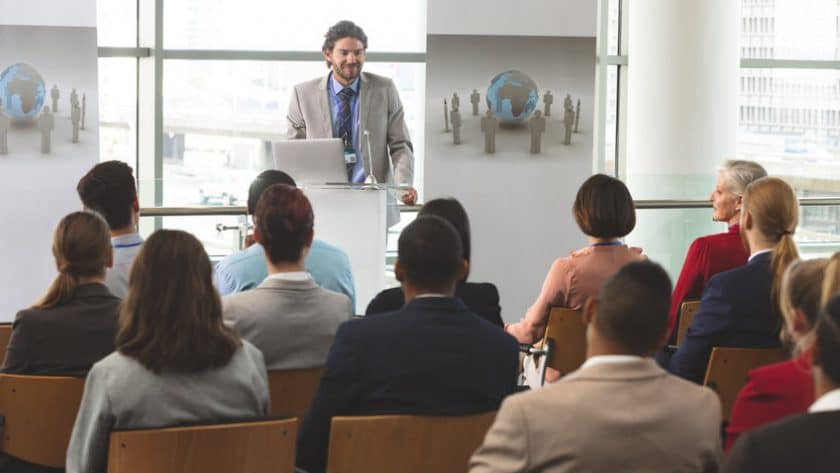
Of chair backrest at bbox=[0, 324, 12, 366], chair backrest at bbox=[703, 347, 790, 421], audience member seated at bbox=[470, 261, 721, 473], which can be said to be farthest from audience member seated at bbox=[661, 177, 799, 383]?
chair backrest at bbox=[0, 324, 12, 366]

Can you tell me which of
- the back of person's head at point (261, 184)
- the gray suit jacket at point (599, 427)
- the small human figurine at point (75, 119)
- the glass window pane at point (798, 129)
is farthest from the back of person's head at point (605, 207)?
the glass window pane at point (798, 129)

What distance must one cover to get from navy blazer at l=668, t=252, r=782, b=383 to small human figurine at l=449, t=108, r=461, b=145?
150 inches

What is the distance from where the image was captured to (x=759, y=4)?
9703mm

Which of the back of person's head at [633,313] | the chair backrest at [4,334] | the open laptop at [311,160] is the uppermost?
the open laptop at [311,160]

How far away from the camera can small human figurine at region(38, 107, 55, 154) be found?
702 centimetres

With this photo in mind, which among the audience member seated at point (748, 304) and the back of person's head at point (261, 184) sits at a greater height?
the back of person's head at point (261, 184)

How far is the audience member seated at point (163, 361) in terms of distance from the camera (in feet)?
9.34

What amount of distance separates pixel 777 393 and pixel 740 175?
2.49 m

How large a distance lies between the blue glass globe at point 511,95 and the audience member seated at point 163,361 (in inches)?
187

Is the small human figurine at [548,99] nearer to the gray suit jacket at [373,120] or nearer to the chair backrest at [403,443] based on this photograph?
the gray suit jacket at [373,120]

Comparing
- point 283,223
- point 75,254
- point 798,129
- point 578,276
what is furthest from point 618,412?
point 798,129

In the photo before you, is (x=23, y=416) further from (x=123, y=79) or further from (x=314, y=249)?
(x=123, y=79)

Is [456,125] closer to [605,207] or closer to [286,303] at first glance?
[605,207]

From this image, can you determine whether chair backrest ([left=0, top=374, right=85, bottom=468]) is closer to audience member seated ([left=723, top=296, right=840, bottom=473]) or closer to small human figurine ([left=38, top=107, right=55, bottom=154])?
audience member seated ([left=723, top=296, right=840, bottom=473])
